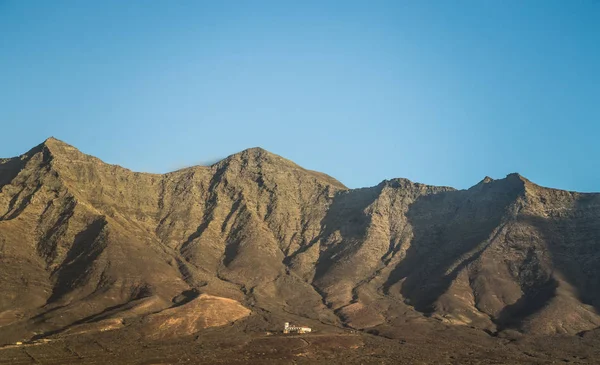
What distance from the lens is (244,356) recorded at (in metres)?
145

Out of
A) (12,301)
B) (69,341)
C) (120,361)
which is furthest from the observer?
(12,301)

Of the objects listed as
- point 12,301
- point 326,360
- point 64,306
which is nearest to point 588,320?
point 326,360

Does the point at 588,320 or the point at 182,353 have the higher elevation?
the point at 588,320

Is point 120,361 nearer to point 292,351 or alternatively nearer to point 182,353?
point 182,353

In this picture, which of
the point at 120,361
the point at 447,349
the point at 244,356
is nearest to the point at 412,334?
the point at 447,349

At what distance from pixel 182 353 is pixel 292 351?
26.3m

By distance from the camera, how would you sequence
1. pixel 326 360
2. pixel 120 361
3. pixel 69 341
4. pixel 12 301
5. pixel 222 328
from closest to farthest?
pixel 120 361 → pixel 326 360 → pixel 69 341 → pixel 222 328 → pixel 12 301

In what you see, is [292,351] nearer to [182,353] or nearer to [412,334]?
[182,353]

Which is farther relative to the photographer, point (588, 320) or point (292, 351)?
point (588, 320)

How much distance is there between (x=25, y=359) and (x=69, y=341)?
68.1 ft

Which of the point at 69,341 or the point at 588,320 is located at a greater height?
the point at 588,320

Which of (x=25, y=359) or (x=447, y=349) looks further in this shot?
(x=447, y=349)

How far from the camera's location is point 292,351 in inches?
5994

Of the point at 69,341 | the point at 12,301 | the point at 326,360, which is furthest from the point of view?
the point at 12,301
